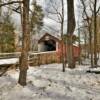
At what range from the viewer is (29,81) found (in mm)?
10359

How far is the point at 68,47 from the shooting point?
717 inches

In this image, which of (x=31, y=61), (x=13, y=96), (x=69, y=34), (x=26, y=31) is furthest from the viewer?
(x=31, y=61)

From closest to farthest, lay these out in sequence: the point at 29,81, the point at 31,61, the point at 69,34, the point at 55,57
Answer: the point at 29,81, the point at 69,34, the point at 31,61, the point at 55,57

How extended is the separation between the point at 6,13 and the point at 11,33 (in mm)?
3030

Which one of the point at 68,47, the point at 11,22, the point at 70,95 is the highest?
the point at 11,22

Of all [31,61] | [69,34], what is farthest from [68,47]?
[31,61]

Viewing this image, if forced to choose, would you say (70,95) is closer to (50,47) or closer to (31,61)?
(31,61)

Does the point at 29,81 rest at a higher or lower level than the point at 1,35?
lower

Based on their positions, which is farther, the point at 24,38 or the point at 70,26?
the point at 70,26

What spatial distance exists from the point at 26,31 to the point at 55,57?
17797 mm

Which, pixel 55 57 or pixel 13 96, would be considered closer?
pixel 13 96

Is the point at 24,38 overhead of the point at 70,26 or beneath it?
beneath

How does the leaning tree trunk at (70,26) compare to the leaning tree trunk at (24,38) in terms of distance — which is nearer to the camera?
the leaning tree trunk at (24,38)

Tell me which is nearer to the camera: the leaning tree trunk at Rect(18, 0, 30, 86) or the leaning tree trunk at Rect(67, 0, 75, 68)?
the leaning tree trunk at Rect(18, 0, 30, 86)
